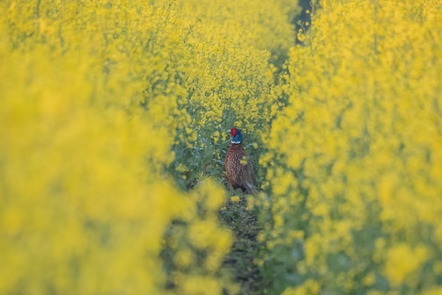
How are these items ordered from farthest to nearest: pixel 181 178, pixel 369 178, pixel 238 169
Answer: pixel 238 169 → pixel 181 178 → pixel 369 178

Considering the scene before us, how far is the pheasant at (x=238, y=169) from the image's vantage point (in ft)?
27.7

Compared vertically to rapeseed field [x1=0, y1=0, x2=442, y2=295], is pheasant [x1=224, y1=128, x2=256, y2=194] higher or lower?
higher

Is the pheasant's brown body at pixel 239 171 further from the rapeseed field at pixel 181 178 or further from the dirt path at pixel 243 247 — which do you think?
the rapeseed field at pixel 181 178

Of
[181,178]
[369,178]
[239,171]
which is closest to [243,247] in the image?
[181,178]

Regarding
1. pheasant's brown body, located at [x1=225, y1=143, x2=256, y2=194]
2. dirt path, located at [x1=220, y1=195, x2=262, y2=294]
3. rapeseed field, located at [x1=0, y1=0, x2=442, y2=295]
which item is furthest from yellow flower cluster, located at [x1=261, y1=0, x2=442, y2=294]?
pheasant's brown body, located at [x1=225, y1=143, x2=256, y2=194]

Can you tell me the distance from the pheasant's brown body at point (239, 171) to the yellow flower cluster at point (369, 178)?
244 cm

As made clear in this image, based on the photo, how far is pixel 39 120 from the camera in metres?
3.12

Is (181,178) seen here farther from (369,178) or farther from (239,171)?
(369,178)

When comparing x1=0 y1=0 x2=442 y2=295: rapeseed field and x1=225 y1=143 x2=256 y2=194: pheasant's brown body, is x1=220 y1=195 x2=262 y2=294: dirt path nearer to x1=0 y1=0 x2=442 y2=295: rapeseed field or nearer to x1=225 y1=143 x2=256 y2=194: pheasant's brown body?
x1=0 y1=0 x2=442 y2=295: rapeseed field

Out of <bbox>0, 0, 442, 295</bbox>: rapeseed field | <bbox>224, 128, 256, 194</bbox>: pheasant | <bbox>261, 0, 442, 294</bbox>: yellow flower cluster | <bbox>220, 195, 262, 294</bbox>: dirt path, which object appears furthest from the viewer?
<bbox>224, 128, 256, 194</bbox>: pheasant

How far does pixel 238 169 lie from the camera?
845cm

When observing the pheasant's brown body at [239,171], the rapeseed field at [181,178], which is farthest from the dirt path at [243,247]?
the pheasant's brown body at [239,171]

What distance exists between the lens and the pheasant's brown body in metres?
8.44

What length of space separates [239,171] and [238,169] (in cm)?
4
